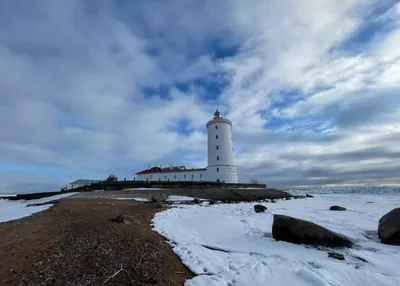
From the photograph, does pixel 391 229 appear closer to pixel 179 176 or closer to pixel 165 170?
pixel 179 176

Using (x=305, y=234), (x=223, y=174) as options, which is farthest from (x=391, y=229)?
(x=223, y=174)

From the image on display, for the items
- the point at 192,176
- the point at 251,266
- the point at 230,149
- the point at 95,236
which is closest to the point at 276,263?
the point at 251,266

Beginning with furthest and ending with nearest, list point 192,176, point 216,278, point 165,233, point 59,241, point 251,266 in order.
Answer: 1. point 192,176
2. point 165,233
3. point 59,241
4. point 251,266
5. point 216,278

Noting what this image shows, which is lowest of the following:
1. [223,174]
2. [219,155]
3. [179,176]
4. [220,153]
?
[223,174]

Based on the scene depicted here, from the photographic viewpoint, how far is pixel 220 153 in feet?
164

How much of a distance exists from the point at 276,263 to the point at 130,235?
449 centimetres

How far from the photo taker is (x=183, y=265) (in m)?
5.80

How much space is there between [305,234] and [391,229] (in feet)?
9.07

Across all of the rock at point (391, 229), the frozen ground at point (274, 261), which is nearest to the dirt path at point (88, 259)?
the frozen ground at point (274, 261)

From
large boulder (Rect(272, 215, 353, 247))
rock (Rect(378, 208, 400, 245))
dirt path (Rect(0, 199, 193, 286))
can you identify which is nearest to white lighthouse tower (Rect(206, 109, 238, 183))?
rock (Rect(378, 208, 400, 245))

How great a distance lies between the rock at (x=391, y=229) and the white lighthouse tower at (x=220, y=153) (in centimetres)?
4086

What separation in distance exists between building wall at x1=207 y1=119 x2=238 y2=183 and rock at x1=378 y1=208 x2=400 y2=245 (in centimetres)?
4086

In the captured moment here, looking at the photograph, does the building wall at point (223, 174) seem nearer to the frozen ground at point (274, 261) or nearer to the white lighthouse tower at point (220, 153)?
the white lighthouse tower at point (220, 153)

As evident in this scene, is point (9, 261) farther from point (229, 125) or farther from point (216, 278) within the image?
point (229, 125)
